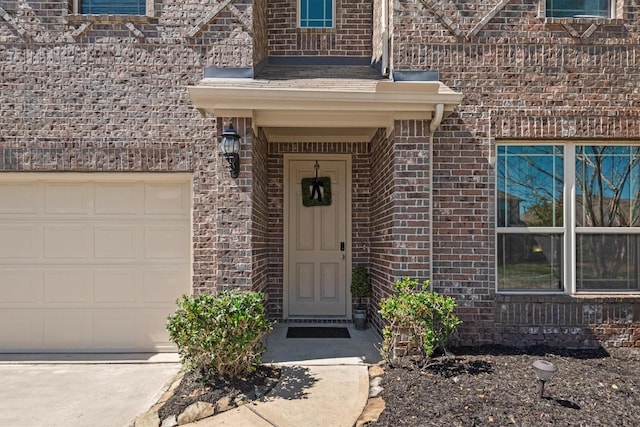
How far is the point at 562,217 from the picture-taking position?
4734 millimetres

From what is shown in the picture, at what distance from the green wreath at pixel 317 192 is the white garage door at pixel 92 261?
71.3 inches

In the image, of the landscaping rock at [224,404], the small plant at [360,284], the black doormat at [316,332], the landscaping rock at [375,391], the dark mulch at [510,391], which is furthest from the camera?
the small plant at [360,284]

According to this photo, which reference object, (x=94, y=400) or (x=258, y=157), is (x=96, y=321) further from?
(x=258, y=157)

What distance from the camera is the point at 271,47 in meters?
5.79

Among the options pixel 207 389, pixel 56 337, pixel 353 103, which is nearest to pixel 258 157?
pixel 353 103

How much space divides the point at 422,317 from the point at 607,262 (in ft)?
8.27

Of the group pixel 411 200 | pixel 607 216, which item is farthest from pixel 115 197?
pixel 607 216

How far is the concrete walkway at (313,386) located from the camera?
126 inches

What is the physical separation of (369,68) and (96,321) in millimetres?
4727

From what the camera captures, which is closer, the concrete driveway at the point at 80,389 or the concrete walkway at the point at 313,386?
the concrete walkway at the point at 313,386

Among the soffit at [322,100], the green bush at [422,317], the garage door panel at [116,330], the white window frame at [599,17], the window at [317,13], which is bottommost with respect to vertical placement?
the garage door panel at [116,330]

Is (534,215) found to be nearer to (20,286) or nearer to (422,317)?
(422,317)

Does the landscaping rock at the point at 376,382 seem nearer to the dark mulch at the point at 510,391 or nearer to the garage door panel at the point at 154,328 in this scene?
the dark mulch at the point at 510,391

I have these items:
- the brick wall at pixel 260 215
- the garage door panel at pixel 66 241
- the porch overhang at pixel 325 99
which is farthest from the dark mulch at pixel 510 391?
the garage door panel at pixel 66 241
